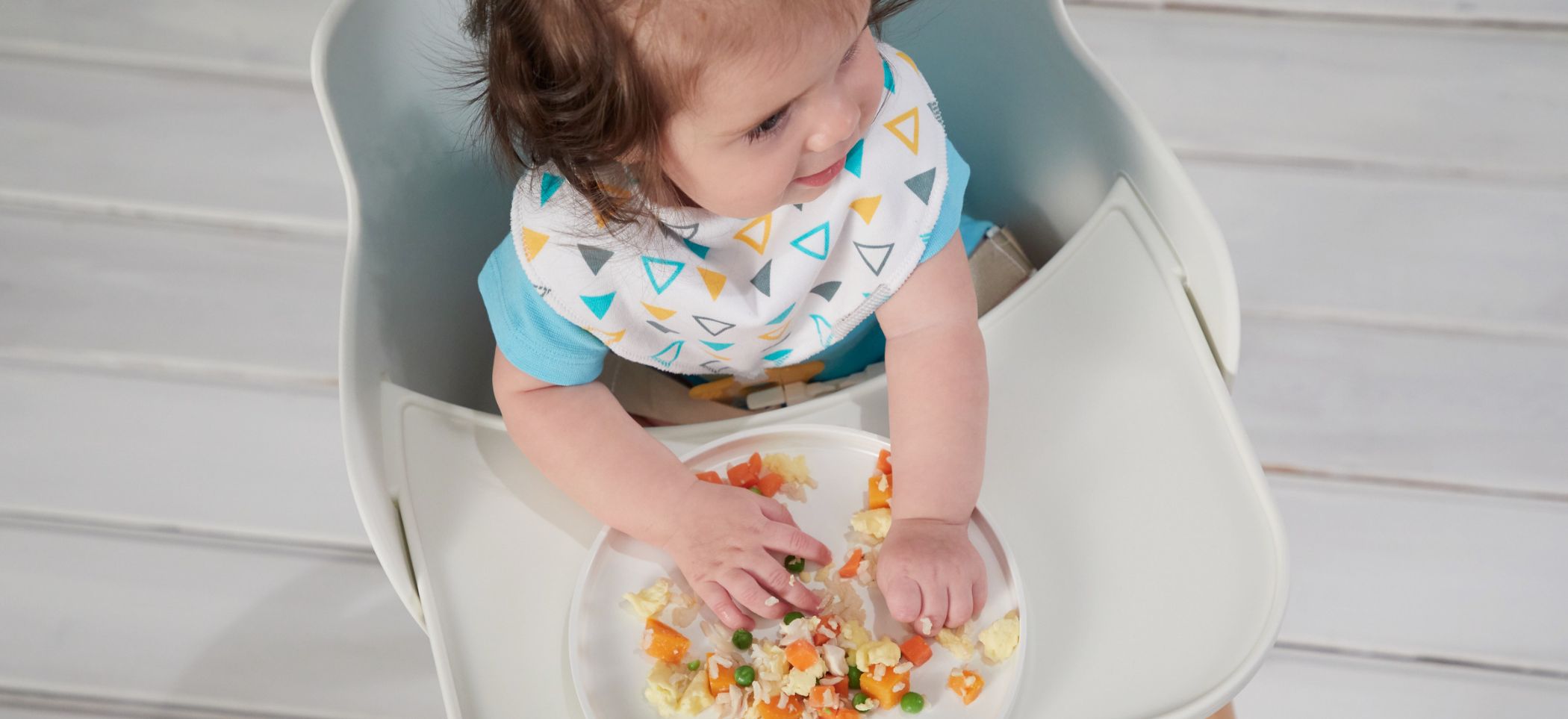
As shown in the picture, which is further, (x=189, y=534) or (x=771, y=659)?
(x=189, y=534)

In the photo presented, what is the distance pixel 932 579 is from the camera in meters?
0.54

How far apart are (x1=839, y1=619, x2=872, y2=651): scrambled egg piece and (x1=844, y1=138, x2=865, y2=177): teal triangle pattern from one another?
0.75ft

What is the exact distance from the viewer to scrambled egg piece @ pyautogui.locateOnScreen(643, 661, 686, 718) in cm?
52

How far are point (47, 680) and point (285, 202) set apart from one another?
0.46 metres

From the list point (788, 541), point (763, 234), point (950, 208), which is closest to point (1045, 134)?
point (950, 208)

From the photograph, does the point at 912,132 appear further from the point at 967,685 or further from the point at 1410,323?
the point at 1410,323

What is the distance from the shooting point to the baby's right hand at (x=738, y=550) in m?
0.55

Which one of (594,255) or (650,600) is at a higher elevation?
(594,255)

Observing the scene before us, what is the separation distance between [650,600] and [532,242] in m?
0.18

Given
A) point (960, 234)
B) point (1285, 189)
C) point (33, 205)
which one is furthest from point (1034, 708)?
point (33, 205)

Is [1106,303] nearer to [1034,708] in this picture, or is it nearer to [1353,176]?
[1034,708]

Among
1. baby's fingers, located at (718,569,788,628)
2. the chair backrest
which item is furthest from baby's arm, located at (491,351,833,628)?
the chair backrest

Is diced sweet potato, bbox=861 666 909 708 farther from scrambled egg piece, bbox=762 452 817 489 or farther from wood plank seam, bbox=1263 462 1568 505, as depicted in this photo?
wood plank seam, bbox=1263 462 1568 505

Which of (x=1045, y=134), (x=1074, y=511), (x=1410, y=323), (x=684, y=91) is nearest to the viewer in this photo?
(x=684, y=91)
